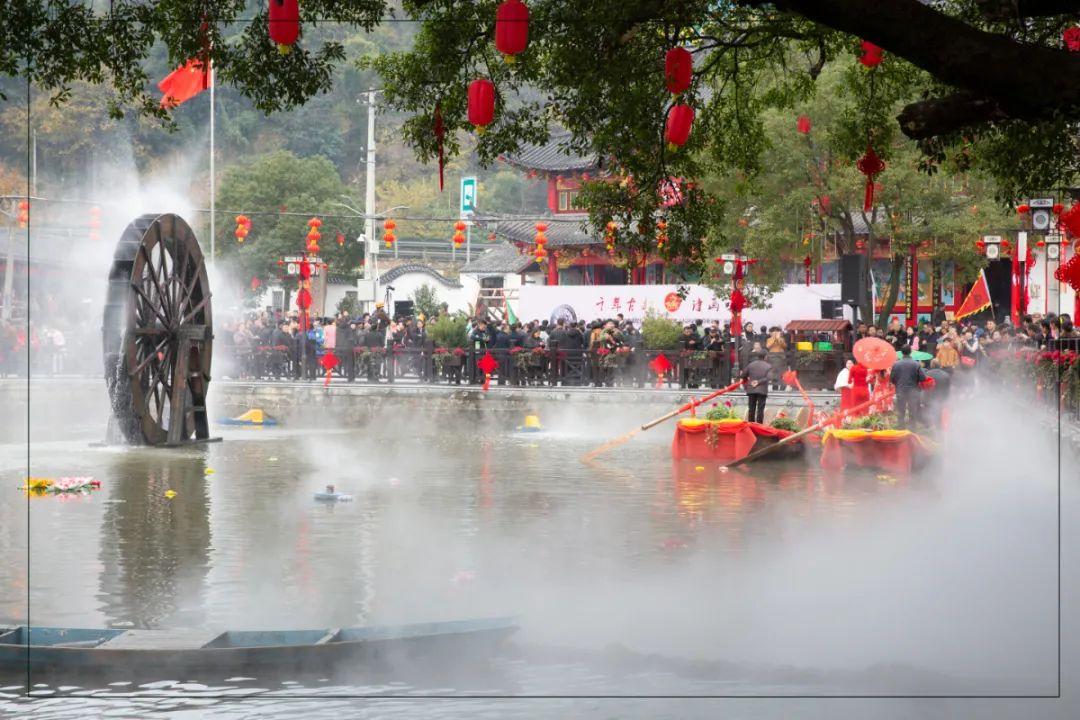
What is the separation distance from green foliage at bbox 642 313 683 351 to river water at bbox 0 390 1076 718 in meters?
15.7

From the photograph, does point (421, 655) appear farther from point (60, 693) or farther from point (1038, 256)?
point (1038, 256)

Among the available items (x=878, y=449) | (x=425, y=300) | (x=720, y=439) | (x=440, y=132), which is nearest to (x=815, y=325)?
(x=720, y=439)

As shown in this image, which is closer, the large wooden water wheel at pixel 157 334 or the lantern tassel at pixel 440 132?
the lantern tassel at pixel 440 132

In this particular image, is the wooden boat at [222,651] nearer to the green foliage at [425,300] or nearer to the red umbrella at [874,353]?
the red umbrella at [874,353]

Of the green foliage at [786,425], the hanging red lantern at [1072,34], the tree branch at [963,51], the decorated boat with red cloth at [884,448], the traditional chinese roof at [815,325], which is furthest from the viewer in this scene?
the traditional chinese roof at [815,325]

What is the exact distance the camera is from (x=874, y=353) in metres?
23.2

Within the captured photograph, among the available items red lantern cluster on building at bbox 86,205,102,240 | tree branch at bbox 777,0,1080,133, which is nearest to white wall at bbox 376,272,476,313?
red lantern cluster on building at bbox 86,205,102,240

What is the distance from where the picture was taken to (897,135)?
38156mm

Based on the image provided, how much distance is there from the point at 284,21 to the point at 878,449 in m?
12.1

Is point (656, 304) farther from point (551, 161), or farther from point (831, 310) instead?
point (551, 161)

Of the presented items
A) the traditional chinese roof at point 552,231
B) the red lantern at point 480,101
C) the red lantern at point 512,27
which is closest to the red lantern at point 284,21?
the red lantern at point 512,27

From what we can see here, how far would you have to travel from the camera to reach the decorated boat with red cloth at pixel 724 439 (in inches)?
872

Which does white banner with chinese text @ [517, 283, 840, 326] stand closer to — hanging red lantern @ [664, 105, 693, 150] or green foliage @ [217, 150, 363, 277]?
green foliage @ [217, 150, 363, 277]

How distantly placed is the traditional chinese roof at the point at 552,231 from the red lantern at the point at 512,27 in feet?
149
